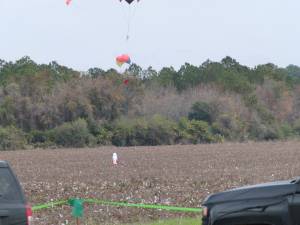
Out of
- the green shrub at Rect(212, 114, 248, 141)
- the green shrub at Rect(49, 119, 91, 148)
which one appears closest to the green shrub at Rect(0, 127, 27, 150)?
the green shrub at Rect(49, 119, 91, 148)

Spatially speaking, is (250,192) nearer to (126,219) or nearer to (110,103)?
(126,219)

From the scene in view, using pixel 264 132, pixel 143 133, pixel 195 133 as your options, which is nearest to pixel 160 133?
pixel 143 133

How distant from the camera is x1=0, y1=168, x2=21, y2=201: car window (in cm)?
959

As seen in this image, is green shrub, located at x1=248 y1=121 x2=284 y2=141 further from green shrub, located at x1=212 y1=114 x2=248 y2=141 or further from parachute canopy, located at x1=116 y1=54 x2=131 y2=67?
parachute canopy, located at x1=116 y1=54 x2=131 y2=67

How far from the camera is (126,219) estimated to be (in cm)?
1873

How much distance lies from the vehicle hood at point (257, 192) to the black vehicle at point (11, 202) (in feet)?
6.97

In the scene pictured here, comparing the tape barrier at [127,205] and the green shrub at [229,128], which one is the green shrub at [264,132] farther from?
the tape barrier at [127,205]

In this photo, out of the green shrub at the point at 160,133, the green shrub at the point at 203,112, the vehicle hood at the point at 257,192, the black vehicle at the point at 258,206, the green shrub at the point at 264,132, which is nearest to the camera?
the black vehicle at the point at 258,206

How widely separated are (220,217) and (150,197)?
14.2 m

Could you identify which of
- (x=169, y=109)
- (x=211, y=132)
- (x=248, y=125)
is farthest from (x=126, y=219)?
(x=169, y=109)

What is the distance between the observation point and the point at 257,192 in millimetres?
8969

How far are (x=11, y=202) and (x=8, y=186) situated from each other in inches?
8.1

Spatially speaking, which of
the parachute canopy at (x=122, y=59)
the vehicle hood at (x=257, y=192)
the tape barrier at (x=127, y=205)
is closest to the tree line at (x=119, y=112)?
the parachute canopy at (x=122, y=59)

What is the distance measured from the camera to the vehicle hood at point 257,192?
8.77 meters
